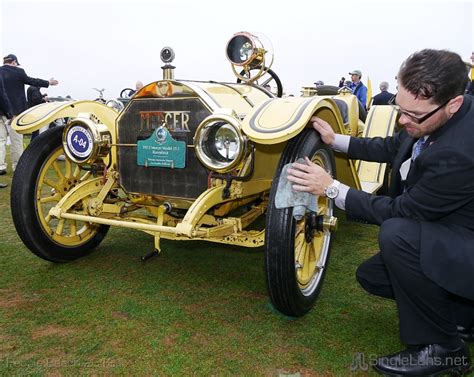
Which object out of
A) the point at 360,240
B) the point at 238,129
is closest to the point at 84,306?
the point at 238,129

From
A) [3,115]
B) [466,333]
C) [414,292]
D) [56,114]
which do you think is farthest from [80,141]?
[3,115]

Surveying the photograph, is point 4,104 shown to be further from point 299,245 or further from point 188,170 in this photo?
point 299,245

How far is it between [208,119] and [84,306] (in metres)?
1.27

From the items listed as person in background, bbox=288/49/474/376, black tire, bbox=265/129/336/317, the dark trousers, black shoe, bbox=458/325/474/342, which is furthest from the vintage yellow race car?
black shoe, bbox=458/325/474/342

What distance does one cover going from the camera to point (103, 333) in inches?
86.5

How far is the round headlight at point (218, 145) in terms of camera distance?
231 centimetres

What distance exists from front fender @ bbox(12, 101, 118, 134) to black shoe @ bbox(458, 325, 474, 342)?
237 centimetres

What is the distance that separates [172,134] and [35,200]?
1.02 meters

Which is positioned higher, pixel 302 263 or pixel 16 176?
pixel 16 176

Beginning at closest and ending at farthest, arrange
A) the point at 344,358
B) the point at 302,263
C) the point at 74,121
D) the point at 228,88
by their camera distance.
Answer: the point at 344,358
the point at 302,263
the point at 74,121
the point at 228,88

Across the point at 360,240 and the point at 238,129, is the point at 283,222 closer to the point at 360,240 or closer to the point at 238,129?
the point at 238,129

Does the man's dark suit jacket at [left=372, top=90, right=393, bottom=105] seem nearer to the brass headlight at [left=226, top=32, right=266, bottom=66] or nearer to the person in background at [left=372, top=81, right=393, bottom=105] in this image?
the person in background at [left=372, top=81, right=393, bottom=105]

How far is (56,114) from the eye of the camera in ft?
9.44

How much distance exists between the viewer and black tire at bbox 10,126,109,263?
2.79m
